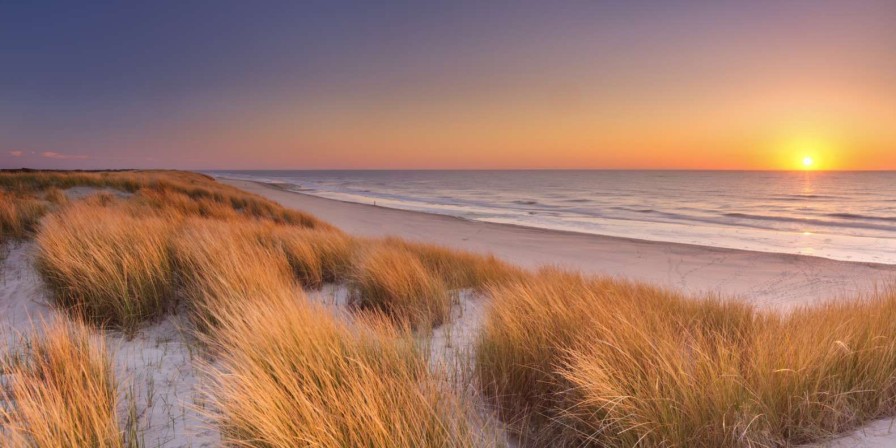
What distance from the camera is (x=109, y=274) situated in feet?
13.4

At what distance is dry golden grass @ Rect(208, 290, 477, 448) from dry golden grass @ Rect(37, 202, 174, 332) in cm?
205

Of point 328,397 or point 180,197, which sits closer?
point 328,397

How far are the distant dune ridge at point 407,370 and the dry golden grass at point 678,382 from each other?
14mm

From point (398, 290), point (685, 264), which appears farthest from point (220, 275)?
point (685, 264)

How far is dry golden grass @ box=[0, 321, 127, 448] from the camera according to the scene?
1.74 metres

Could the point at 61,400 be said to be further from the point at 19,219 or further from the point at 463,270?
the point at 19,219

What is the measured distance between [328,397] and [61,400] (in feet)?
3.62

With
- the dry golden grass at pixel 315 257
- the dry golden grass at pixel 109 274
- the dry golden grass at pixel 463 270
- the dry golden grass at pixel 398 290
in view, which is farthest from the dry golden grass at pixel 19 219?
the dry golden grass at pixel 463 270

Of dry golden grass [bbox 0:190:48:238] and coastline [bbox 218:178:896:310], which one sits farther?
coastline [bbox 218:178:896:310]

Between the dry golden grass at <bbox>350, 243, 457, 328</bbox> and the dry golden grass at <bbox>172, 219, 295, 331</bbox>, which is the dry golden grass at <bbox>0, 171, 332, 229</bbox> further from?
the dry golden grass at <bbox>350, 243, 457, 328</bbox>

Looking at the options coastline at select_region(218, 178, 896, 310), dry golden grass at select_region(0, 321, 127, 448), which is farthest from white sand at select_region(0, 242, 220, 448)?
coastline at select_region(218, 178, 896, 310)

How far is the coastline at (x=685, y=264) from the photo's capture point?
8844 millimetres

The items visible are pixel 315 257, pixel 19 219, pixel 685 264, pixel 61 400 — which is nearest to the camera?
pixel 61 400

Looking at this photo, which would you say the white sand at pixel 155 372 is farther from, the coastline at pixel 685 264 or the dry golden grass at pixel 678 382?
the coastline at pixel 685 264
